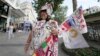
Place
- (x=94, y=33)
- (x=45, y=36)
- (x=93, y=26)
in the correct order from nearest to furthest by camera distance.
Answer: (x=45, y=36) → (x=94, y=33) → (x=93, y=26)

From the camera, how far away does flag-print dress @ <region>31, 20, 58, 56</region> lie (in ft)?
18.1

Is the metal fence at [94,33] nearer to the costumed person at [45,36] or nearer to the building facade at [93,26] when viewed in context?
the building facade at [93,26]

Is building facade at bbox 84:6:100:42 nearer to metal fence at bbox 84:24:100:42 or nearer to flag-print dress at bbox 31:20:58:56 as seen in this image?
metal fence at bbox 84:24:100:42

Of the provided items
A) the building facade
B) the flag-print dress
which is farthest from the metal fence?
Answer: the flag-print dress

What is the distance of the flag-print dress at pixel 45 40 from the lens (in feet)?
18.1

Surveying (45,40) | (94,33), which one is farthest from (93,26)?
(45,40)

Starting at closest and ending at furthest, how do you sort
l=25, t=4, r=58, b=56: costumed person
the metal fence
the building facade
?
l=25, t=4, r=58, b=56: costumed person → the building facade → the metal fence

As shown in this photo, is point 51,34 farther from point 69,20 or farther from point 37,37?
point 69,20

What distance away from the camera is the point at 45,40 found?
5.54 metres

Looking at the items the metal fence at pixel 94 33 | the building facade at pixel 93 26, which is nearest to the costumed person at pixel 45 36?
the building facade at pixel 93 26

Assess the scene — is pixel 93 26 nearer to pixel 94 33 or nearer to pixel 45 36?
pixel 94 33

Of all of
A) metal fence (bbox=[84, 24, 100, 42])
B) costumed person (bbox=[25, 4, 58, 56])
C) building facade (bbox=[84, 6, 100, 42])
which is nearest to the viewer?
costumed person (bbox=[25, 4, 58, 56])

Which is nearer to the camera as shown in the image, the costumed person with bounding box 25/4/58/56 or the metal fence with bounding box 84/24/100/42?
the costumed person with bounding box 25/4/58/56

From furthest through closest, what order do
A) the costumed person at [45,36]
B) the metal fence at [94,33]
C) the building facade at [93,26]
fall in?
the metal fence at [94,33], the building facade at [93,26], the costumed person at [45,36]
